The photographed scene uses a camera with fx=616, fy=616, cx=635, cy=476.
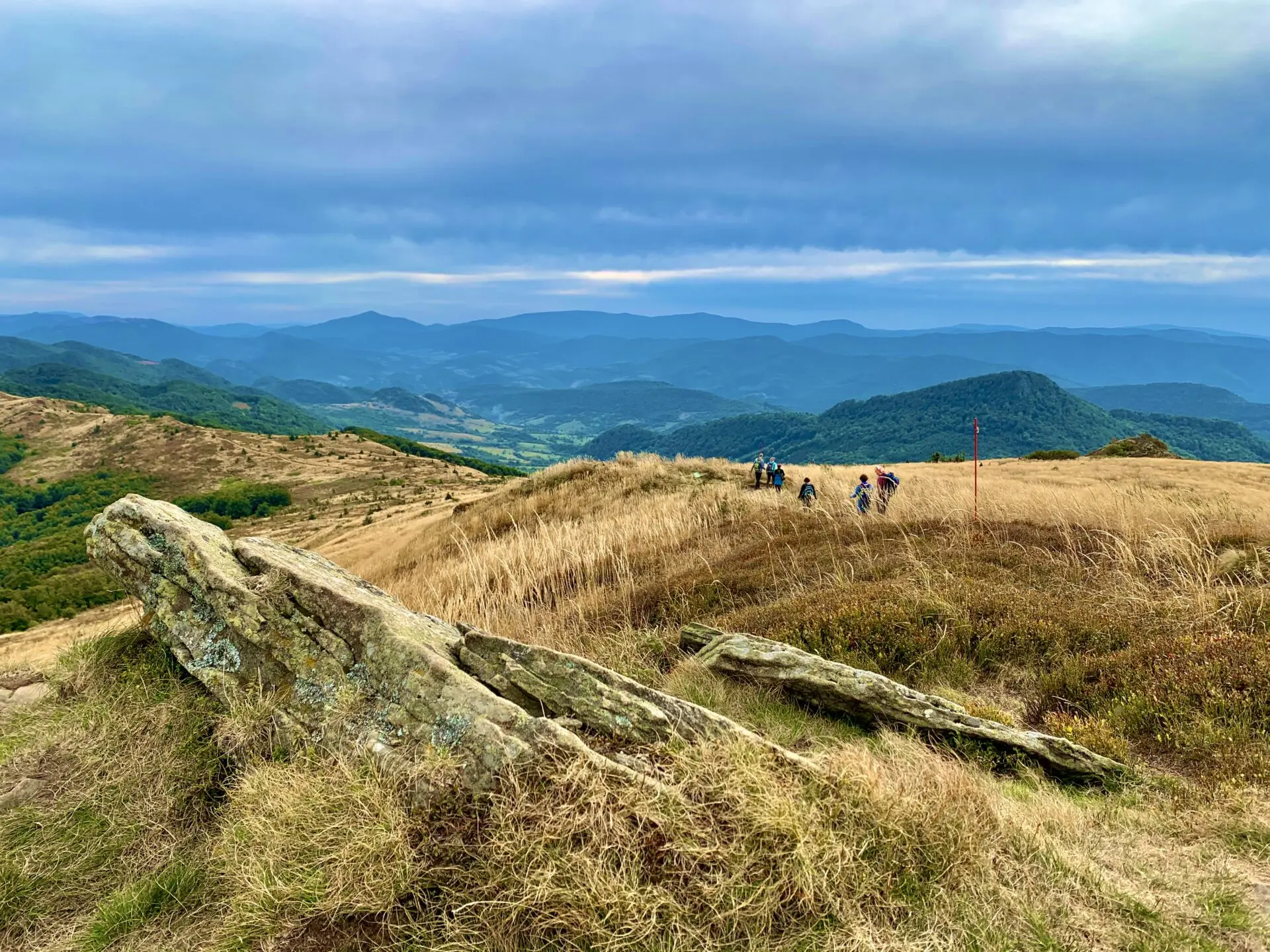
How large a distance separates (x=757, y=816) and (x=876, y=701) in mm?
2705

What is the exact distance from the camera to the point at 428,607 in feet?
37.7

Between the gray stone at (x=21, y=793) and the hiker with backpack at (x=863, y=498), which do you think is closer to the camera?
the gray stone at (x=21, y=793)

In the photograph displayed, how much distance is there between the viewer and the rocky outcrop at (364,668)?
4465 millimetres


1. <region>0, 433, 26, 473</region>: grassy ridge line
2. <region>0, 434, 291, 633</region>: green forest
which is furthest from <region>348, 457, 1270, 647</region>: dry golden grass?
<region>0, 433, 26, 473</region>: grassy ridge line

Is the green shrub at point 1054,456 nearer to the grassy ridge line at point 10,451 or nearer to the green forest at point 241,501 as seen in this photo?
the green forest at point 241,501

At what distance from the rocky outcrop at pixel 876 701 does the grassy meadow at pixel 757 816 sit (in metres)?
0.22

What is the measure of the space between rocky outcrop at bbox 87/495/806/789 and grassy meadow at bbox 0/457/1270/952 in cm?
27

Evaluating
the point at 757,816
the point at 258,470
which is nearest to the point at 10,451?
the point at 258,470

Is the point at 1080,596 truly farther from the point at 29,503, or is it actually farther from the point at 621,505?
the point at 29,503

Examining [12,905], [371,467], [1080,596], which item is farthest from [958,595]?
[371,467]

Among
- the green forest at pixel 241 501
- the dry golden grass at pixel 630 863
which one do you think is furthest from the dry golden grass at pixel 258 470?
the dry golden grass at pixel 630 863

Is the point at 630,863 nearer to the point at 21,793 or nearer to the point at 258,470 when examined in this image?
the point at 21,793

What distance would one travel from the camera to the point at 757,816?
3.76m

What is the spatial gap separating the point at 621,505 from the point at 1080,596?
557 inches
